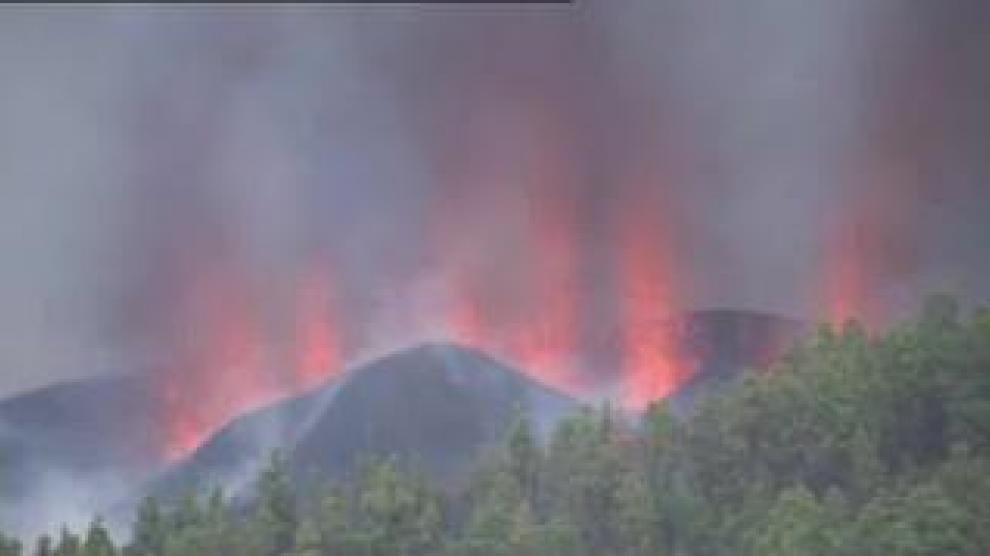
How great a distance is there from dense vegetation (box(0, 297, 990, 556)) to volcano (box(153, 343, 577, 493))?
821cm

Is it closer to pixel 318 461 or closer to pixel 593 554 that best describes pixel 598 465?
pixel 593 554

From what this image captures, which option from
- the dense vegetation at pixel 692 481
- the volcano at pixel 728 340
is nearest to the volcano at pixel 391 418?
the volcano at pixel 728 340

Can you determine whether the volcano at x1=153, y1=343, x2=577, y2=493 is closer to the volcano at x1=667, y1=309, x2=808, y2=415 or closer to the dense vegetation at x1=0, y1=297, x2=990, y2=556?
the volcano at x1=667, y1=309, x2=808, y2=415

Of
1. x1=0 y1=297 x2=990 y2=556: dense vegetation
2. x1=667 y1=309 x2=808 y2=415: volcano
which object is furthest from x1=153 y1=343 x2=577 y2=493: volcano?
x1=0 y1=297 x2=990 y2=556: dense vegetation

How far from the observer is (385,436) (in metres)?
29.3

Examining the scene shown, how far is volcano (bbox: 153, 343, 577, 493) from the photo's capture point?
28938 mm

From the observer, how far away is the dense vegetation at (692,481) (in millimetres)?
17094

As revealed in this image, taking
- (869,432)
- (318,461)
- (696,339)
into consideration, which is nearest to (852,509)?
(869,432)

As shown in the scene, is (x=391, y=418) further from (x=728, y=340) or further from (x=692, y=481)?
(x=692, y=481)

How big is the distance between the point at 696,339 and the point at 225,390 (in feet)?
29.8

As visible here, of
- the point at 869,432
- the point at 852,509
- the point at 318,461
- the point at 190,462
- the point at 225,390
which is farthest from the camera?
the point at 225,390

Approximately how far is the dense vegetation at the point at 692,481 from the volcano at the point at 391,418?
26.9 ft

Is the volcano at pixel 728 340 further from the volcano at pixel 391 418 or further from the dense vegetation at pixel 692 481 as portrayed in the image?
the dense vegetation at pixel 692 481

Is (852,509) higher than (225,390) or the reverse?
the reverse
